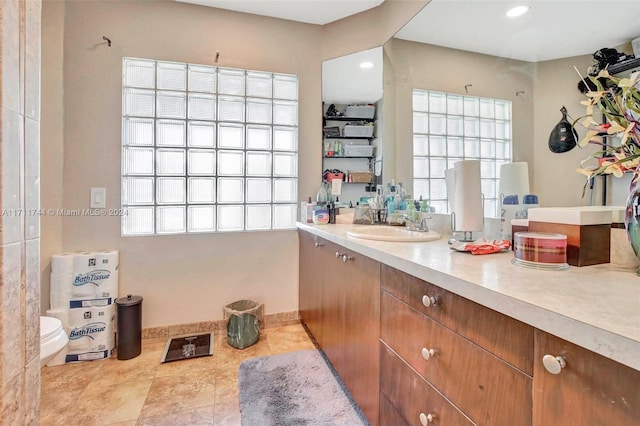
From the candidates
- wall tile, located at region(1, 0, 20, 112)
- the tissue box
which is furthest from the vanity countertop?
wall tile, located at region(1, 0, 20, 112)

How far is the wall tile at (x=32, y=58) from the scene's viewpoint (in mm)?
666

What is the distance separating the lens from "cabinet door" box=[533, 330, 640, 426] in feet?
1.45

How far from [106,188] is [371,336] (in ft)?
6.56

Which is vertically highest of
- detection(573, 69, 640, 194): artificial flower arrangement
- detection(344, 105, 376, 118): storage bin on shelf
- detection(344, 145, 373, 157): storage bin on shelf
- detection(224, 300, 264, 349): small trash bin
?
detection(344, 105, 376, 118): storage bin on shelf

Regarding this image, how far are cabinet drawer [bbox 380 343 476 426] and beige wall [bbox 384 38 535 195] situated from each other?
959 millimetres

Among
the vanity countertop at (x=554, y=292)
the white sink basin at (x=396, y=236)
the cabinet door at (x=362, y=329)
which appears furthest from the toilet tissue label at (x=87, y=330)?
the vanity countertop at (x=554, y=292)

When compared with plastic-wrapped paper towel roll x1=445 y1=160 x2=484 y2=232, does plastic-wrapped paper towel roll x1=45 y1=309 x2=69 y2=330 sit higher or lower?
lower

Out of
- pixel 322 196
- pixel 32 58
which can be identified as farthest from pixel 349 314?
pixel 32 58

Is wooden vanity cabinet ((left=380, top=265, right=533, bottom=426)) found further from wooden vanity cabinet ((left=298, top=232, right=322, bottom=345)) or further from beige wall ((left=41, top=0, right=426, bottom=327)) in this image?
beige wall ((left=41, top=0, right=426, bottom=327))

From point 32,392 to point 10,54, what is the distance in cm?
75

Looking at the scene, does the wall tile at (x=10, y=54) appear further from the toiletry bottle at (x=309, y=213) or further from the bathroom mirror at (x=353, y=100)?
the bathroom mirror at (x=353, y=100)

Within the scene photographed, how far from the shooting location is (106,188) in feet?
6.68

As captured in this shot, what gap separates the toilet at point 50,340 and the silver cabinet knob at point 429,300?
1392 mm

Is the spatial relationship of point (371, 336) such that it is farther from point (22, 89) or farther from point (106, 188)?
point (106, 188)
